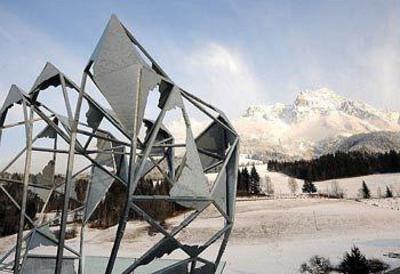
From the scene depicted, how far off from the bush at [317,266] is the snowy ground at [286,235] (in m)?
1.01

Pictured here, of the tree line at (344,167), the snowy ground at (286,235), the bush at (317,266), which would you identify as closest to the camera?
the bush at (317,266)

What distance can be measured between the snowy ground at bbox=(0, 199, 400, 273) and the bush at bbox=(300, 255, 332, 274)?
1008 millimetres

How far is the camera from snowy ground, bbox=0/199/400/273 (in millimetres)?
37750

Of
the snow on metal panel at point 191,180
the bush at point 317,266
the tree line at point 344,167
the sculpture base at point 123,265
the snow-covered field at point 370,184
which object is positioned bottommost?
the bush at point 317,266

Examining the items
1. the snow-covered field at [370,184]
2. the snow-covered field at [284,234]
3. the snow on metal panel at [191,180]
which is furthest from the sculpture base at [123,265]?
the snow-covered field at [370,184]

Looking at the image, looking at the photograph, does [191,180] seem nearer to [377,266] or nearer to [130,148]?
[130,148]

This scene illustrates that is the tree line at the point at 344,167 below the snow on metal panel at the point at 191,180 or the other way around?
the other way around

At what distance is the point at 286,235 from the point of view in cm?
5366

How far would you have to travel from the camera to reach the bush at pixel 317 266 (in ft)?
102

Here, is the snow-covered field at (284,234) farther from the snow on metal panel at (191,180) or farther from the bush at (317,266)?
the snow on metal panel at (191,180)

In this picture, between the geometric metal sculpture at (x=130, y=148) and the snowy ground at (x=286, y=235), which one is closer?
the geometric metal sculpture at (x=130, y=148)

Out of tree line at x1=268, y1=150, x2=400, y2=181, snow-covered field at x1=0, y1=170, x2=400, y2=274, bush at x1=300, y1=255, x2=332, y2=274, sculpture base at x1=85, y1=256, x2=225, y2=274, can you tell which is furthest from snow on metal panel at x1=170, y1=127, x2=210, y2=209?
tree line at x1=268, y1=150, x2=400, y2=181

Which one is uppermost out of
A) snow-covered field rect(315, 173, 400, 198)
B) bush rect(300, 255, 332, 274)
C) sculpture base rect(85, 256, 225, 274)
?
snow-covered field rect(315, 173, 400, 198)

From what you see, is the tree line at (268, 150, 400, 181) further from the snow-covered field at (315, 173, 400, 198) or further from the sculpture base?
the sculpture base
